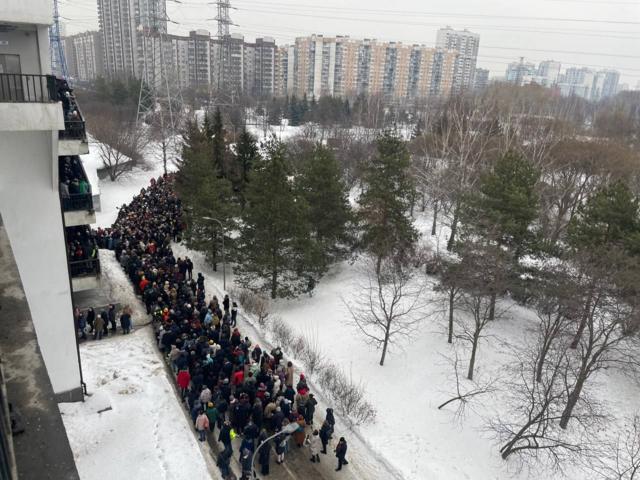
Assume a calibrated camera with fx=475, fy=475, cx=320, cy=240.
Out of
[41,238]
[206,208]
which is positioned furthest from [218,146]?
[41,238]

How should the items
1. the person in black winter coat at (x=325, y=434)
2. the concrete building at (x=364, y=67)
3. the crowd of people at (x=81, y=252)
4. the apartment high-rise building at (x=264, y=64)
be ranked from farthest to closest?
the concrete building at (x=364, y=67), the apartment high-rise building at (x=264, y=64), the crowd of people at (x=81, y=252), the person in black winter coat at (x=325, y=434)

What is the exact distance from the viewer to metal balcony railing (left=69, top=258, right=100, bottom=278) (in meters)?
14.8

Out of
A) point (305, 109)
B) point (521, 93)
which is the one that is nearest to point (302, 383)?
point (521, 93)

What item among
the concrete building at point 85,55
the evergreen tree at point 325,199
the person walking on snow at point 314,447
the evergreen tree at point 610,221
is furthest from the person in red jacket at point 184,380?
the concrete building at point 85,55

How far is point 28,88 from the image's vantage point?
28.0 ft

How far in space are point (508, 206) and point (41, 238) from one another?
1584 centimetres

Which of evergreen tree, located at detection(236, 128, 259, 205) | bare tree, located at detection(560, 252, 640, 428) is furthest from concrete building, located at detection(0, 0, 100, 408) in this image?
evergreen tree, located at detection(236, 128, 259, 205)

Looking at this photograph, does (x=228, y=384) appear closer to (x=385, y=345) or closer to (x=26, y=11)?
(x=385, y=345)

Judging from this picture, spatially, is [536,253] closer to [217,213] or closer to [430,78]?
[217,213]

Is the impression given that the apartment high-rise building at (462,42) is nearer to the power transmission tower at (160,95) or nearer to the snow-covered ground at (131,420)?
the power transmission tower at (160,95)

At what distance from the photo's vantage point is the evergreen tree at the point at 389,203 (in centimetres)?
2259

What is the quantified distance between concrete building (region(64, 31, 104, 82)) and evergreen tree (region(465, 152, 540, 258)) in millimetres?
124518

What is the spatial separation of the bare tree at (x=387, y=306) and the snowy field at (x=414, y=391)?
1.45 ft

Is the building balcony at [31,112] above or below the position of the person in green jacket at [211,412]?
above
